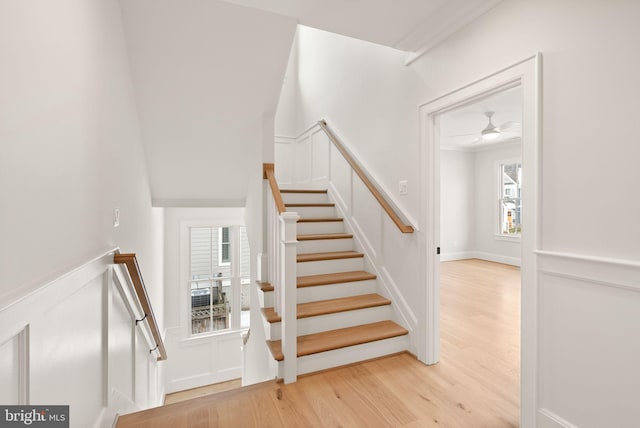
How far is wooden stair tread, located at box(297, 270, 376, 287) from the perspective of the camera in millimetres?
2671

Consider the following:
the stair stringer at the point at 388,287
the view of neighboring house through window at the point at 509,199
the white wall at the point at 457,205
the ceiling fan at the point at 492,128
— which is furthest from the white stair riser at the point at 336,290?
the view of neighboring house through window at the point at 509,199

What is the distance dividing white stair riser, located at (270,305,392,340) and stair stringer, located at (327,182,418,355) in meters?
0.11

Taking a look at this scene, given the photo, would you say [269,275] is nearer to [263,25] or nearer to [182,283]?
[263,25]

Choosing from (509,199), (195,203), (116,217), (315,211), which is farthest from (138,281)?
(509,199)

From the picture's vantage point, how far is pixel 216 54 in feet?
7.51

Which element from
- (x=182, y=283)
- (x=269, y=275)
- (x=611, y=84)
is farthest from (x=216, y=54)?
(x=182, y=283)

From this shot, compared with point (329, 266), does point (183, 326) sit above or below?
below

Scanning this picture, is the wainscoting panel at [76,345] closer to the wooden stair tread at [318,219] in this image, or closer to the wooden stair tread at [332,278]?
the wooden stair tread at [332,278]

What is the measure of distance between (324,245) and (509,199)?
4951mm

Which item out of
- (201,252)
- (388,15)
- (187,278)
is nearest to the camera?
(388,15)

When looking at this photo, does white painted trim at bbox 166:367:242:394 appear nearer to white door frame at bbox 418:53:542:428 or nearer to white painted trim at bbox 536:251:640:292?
white door frame at bbox 418:53:542:428

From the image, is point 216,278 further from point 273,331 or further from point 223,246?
point 273,331

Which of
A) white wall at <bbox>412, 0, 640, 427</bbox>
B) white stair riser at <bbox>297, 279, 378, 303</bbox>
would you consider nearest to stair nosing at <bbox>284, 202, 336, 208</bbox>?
white stair riser at <bbox>297, 279, 378, 303</bbox>

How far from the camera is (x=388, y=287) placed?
277 centimetres
